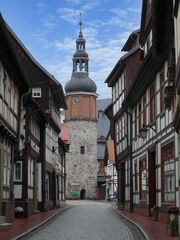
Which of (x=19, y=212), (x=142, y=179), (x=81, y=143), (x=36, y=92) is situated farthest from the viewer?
(x=81, y=143)

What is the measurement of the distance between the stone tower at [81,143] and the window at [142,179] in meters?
61.9

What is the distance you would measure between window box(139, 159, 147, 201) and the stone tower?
203 ft

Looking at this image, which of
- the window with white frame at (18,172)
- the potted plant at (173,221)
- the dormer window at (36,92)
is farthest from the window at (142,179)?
the dormer window at (36,92)

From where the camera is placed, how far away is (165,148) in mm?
22484

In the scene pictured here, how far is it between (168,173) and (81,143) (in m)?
71.7

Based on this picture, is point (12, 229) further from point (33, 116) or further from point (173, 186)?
point (33, 116)

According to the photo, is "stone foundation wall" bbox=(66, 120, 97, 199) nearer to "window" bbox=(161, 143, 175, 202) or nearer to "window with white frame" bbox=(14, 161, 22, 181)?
"window with white frame" bbox=(14, 161, 22, 181)

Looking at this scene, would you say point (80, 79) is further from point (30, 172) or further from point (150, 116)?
point (150, 116)

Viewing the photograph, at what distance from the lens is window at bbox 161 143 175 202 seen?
69.2 ft

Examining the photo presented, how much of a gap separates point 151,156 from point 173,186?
20.5 feet

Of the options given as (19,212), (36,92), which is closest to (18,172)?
(19,212)

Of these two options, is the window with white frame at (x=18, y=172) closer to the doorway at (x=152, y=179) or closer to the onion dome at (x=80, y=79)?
the doorway at (x=152, y=179)

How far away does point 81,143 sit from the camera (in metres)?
93.4

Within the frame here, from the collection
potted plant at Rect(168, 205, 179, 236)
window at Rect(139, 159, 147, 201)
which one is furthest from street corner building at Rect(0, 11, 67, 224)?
potted plant at Rect(168, 205, 179, 236)
